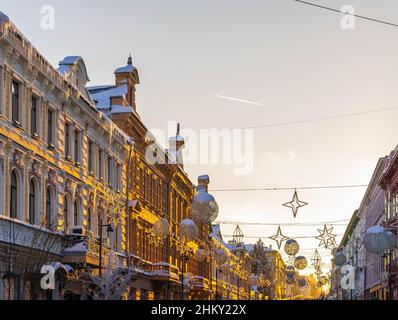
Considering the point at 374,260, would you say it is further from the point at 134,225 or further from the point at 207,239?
the point at 134,225

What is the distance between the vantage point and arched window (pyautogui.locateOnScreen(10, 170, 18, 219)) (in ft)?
89.9

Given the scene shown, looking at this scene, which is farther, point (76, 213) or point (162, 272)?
point (162, 272)

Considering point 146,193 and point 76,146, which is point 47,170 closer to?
point 76,146

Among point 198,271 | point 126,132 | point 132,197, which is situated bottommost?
point 198,271

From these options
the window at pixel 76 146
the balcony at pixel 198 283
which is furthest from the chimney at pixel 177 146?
the window at pixel 76 146

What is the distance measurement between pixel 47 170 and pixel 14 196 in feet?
11.3

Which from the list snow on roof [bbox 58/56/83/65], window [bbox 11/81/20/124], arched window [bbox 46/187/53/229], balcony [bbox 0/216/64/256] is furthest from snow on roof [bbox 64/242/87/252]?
snow on roof [bbox 58/56/83/65]

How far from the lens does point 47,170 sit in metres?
31.0

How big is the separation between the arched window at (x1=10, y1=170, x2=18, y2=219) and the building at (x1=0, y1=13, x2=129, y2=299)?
0.11ft

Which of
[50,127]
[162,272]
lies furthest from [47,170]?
[162,272]

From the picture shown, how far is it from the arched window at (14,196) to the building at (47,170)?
0.03 m
